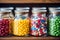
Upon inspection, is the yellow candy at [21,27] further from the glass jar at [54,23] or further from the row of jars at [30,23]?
the glass jar at [54,23]

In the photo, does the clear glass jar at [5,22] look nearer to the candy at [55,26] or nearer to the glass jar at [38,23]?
the glass jar at [38,23]

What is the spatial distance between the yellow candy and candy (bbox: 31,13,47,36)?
40mm

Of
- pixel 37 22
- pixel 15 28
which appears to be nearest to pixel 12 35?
pixel 15 28

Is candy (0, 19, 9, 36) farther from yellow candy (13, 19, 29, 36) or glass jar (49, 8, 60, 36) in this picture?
glass jar (49, 8, 60, 36)

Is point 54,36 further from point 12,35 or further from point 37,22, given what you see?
point 12,35

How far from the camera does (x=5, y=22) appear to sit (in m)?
0.99

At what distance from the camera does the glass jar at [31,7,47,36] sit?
1.00 meters

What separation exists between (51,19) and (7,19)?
0.94 ft

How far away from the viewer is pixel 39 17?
1006mm

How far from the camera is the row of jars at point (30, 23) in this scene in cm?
99

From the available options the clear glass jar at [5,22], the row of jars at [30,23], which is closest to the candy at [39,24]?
the row of jars at [30,23]

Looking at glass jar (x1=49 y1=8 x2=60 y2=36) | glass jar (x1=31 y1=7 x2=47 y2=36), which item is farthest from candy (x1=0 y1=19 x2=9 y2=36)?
glass jar (x1=49 y1=8 x2=60 y2=36)

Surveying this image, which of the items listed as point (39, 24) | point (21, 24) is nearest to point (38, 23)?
point (39, 24)

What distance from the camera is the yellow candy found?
3.25 feet
